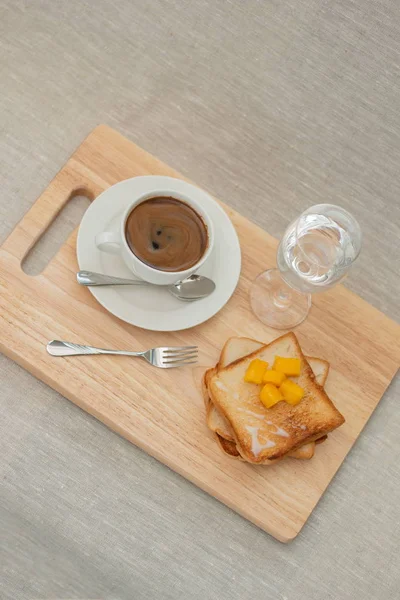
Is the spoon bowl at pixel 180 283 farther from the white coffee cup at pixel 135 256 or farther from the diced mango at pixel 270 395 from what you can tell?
the diced mango at pixel 270 395

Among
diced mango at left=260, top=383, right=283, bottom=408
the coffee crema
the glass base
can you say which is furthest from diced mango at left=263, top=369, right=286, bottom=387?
the coffee crema

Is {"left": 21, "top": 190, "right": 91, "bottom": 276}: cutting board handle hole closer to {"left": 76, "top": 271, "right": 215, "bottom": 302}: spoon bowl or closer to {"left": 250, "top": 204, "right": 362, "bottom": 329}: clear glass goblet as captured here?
{"left": 76, "top": 271, "right": 215, "bottom": 302}: spoon bowl

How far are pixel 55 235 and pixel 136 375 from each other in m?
0.28

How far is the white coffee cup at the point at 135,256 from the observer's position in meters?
1.10

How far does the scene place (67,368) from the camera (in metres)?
1.17

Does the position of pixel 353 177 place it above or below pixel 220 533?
above

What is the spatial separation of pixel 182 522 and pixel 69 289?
17.0 inches

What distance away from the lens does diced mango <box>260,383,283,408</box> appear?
1151mm

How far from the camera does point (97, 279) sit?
45.6 inches

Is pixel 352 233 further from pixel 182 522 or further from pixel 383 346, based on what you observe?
pixel 182 522

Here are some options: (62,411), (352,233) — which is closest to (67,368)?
(62,411)

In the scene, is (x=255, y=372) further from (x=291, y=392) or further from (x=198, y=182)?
(x=198, y=182)

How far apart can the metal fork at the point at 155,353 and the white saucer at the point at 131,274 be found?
1.6 inches

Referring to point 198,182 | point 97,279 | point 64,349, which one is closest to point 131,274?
point 97,279
